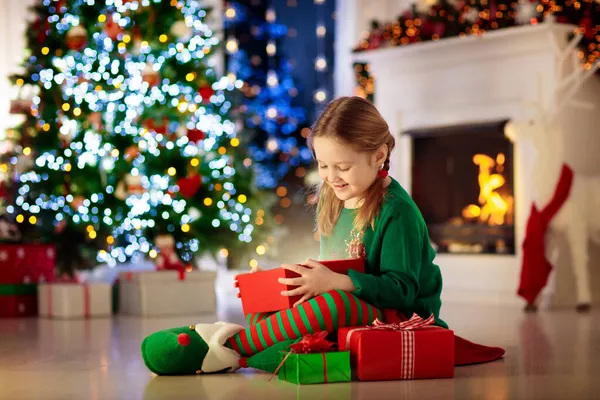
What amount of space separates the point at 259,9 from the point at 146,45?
6.93 feet

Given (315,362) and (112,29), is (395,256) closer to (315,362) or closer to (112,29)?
(315,362)

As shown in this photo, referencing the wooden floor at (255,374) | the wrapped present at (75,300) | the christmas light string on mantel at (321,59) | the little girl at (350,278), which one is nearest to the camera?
the wooden floor at (255,374)

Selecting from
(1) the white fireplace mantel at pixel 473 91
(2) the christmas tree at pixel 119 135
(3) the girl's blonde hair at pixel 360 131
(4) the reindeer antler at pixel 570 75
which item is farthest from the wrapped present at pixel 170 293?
(3) the girl's blonde hair at pixel 360 131

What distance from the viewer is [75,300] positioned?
495 centimetres

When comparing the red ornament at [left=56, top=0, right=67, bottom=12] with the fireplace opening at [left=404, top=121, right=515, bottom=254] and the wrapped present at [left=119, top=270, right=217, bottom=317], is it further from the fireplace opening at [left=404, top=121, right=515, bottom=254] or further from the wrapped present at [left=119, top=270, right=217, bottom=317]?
the fireplace opening at [left=404, top=121, right=515, bottom=254]

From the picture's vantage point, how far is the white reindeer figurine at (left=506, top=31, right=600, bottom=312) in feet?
17.4

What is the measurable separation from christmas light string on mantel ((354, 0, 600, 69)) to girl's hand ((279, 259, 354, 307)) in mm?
3329

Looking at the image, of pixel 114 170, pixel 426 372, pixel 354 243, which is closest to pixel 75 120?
pixel 114 170

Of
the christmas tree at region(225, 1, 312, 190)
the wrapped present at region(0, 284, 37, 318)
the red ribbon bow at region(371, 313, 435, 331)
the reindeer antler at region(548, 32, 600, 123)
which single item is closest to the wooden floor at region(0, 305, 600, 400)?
the red ribbon bow at region(371, 313, 435, 331)

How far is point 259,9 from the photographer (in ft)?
24.8

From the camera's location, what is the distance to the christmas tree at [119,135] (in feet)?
17.9

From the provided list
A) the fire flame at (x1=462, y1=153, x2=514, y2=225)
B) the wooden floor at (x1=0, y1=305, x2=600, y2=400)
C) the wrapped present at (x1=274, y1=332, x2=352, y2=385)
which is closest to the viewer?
the wooden floor at (x1=0, y1=305, x2=600, y2=400)

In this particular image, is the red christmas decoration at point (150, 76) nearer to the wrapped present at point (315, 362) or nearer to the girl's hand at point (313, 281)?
the girl's hand at point (313, 281)

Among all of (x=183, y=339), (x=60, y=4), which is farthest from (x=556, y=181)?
(x=183, y=339)
